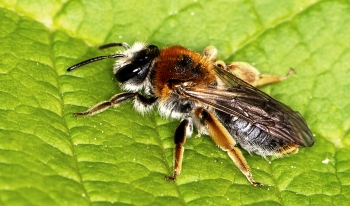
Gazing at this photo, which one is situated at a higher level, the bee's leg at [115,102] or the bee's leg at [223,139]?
the bee's leg at [115,102]

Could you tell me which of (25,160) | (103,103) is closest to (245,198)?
(103,103)

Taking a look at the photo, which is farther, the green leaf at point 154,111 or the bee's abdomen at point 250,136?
the bee's abdomen at point 250,136

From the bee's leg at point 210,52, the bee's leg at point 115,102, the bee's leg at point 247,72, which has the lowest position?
the bee's leg at point 247,72

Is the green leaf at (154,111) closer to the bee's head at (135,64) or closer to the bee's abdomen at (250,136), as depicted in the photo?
the bee's abdomen at (250,136)

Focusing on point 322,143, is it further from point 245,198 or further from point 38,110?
point 38,110

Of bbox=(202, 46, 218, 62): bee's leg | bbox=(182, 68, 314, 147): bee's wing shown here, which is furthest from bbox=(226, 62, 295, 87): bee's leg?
bbox=(182, 68, 314, 147): bee's wing

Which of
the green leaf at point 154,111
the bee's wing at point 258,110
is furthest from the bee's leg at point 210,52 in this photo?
the bee's wing at point 258,110

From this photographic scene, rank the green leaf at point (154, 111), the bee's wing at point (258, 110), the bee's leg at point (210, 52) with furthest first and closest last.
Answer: the bee's leg at point (210, 52) → the bee's wing at point (258, 110) → the green leaf at point (154, 111)

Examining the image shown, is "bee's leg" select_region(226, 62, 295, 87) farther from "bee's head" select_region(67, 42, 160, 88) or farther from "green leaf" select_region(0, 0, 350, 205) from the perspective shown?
"bee's head" select_region(67, 42, 160, 88)

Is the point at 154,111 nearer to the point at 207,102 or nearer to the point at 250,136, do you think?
the point at 207,102
